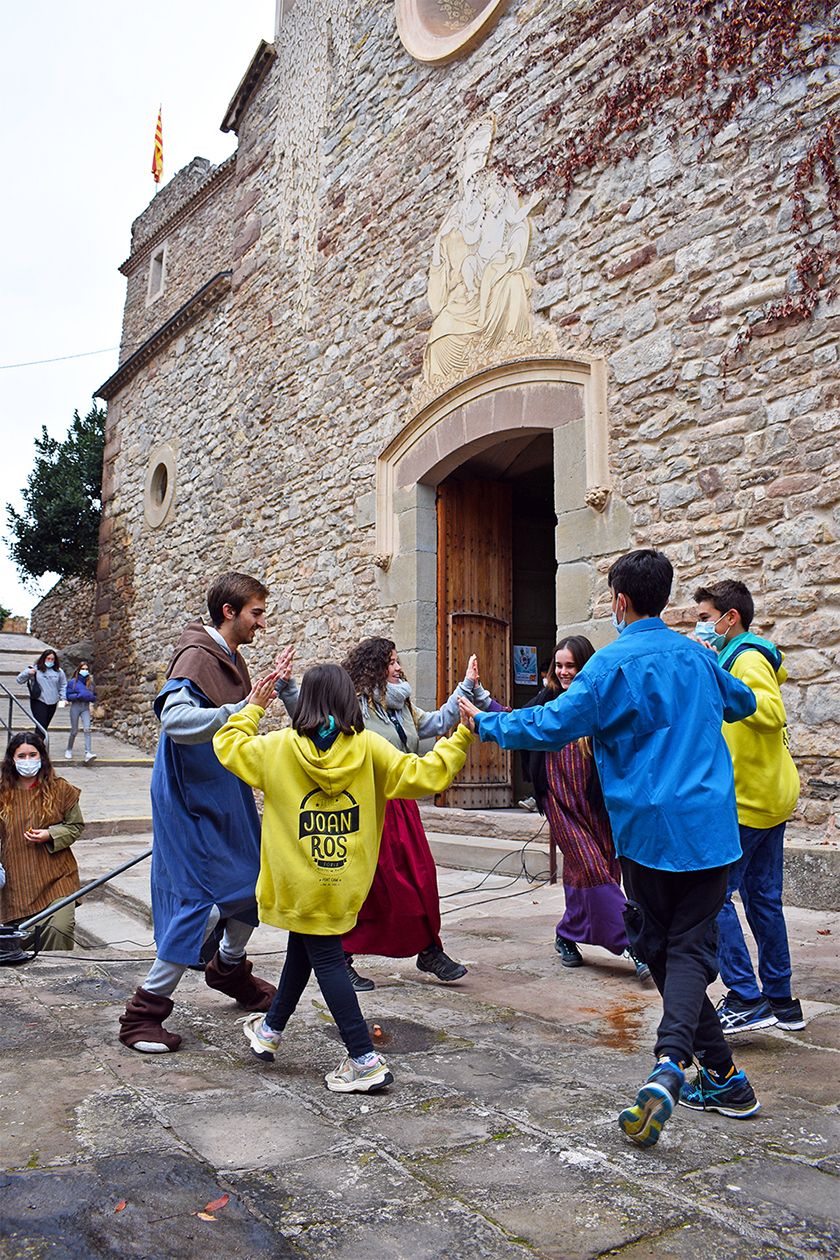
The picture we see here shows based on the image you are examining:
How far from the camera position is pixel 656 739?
232 cm

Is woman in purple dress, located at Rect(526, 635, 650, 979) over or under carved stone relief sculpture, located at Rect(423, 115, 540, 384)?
under

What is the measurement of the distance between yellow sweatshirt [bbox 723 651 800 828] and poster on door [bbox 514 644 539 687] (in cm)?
587

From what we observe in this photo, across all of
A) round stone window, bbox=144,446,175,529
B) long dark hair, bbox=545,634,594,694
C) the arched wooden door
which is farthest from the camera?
round stone window, bbox=144,446,175,529

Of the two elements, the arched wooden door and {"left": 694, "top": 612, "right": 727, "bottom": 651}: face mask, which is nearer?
{"left": 694, "top": 612, "right": 727, "bottom": 651}: face mask

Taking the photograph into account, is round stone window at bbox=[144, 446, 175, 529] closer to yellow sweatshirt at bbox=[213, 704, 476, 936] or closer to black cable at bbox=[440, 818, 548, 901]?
black cable at bbox=[440, 818, 548, 901]

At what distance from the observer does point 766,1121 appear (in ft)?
7.11

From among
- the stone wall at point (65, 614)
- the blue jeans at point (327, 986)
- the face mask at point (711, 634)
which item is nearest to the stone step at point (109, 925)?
the blue jeans at point (327, 986)

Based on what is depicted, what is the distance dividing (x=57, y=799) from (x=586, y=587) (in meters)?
3.59

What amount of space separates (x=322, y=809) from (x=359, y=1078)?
0.68 m

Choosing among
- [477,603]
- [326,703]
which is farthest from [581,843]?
[477,603]

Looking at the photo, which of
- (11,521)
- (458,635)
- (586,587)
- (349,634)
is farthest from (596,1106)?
(11,521)

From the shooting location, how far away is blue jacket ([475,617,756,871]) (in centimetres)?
224

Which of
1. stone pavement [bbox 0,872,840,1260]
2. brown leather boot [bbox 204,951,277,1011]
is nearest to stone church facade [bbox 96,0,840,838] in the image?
stone pavement [bbox 0,872,840,1260]

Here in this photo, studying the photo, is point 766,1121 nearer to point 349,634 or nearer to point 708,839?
point 708,839
